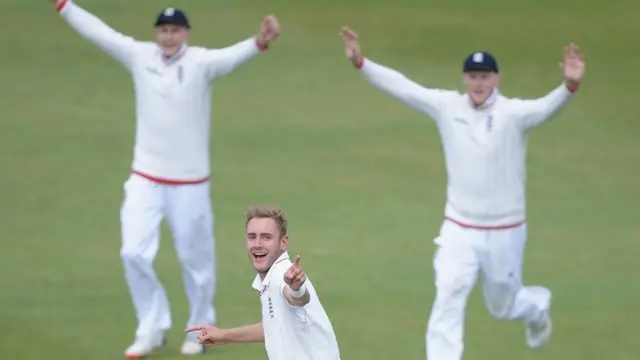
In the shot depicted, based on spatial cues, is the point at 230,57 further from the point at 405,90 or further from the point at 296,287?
the point at 296,287

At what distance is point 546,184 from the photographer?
65.3 feet

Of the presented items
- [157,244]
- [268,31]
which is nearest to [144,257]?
[157,244]

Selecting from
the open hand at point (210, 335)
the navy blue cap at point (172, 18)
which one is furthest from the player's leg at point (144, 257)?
the open hand at point (210, 335)

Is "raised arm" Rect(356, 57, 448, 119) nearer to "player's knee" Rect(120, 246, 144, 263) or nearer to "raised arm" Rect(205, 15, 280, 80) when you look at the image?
"raised arm" Rect(205, 15, 280, 80)

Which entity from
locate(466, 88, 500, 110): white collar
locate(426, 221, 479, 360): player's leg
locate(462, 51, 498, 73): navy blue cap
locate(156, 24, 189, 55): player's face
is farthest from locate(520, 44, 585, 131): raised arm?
locate(156, 24, 189, 55): player's face

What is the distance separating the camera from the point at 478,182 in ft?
43.3

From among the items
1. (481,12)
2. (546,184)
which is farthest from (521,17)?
(546,184)

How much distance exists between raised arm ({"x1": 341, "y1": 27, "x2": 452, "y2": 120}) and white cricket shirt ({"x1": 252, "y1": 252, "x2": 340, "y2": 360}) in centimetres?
399

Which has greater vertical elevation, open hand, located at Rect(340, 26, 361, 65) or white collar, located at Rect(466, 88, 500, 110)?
open hand, located at Rect(340, 26, 361, 65)

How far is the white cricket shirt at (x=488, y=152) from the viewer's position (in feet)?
43.2

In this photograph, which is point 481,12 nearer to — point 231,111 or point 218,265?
point 231,111

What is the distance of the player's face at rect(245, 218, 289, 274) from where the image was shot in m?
9.42

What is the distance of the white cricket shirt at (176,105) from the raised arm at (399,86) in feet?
3.17

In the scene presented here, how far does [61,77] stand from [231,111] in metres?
2.64
